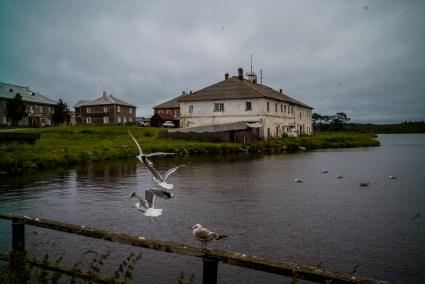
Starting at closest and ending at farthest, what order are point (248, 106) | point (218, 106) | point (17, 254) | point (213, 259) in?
point (213, 259) < point (17, 254) < point (248, 106) < point (218, 106)

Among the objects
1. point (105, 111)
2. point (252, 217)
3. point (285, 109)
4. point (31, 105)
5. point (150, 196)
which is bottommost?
point (252, 217)

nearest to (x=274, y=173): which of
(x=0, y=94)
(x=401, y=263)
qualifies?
(x=401, y=263)

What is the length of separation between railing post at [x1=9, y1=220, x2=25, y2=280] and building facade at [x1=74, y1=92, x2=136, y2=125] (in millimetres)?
89689

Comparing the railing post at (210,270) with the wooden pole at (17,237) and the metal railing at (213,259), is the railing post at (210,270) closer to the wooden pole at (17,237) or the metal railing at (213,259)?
the metal railing at (213,259)

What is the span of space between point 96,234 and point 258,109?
56815 millimetres

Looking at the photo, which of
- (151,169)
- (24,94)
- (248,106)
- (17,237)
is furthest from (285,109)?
(17,237)

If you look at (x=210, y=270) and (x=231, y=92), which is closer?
(x=210, y=270)

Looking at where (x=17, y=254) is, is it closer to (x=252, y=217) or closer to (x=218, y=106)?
(x=252, y=217)

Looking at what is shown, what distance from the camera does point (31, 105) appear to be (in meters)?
91.3

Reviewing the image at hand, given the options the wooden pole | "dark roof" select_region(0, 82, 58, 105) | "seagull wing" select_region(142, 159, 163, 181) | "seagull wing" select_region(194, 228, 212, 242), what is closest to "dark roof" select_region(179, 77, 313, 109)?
"dark roof" select_region(0, 82, 58, 105)

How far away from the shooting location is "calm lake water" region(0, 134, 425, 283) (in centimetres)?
1092

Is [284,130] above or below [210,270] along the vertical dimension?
above

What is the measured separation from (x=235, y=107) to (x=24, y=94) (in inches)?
2204

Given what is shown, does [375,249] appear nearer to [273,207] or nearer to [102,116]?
[273,207]
